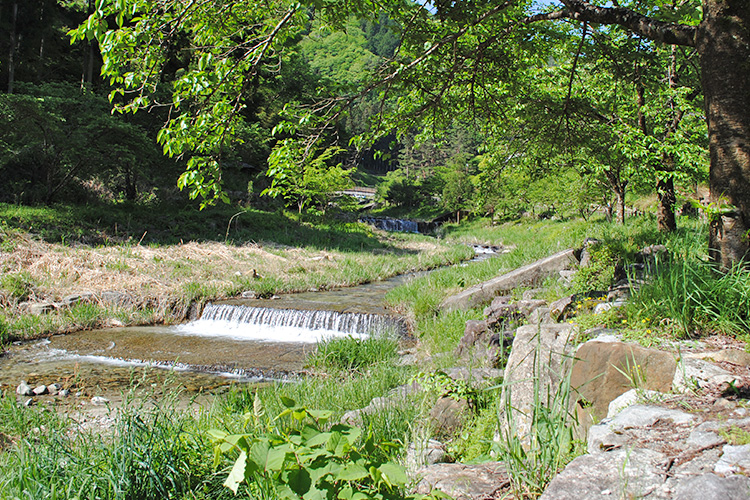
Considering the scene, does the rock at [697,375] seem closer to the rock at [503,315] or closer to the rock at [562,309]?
the rock at [562,309]

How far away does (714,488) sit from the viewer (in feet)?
4.85

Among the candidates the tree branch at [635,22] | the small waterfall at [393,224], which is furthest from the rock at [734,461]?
the small waterfall at [393,224]

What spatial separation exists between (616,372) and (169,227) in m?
16.7

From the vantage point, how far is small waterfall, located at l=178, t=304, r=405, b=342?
8.89m

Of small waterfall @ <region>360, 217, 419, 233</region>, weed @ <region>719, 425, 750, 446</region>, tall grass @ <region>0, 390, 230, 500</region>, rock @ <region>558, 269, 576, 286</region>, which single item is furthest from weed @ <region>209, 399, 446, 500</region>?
small waterfall @ <region>360, 217, 419, 233</region>

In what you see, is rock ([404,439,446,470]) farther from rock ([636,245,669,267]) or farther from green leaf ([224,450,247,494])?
rock ([636,245,669,267])

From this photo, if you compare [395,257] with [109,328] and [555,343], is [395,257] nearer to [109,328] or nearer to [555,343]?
[109,328]

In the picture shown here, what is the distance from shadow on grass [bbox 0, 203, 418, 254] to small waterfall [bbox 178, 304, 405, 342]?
2.19 metres

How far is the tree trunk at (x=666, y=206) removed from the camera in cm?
915

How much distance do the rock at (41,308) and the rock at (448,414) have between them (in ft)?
28.7

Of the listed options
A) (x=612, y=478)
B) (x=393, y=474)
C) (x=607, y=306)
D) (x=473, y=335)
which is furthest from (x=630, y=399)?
(x=473, y=335)

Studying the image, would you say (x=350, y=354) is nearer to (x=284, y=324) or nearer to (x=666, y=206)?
(x=284, y=324)

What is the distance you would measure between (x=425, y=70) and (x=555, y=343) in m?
3.88

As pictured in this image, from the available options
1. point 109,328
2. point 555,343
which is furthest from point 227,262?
point 555,343
